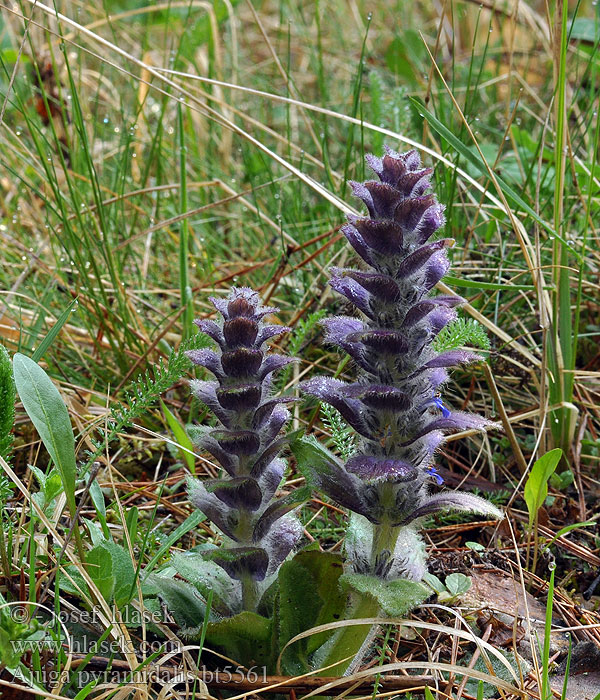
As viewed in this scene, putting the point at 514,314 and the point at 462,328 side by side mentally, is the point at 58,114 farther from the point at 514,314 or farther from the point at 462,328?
the point at 462,328

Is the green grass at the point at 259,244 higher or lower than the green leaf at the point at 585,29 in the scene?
lower

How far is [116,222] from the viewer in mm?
3244

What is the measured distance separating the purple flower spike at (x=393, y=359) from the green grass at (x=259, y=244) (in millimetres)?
465

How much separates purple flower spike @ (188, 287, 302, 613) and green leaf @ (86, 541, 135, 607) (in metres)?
0.22

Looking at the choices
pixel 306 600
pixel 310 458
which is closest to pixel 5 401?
pixel 310 458

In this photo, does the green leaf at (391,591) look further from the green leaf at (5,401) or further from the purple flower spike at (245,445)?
the green leaf at (5,401)

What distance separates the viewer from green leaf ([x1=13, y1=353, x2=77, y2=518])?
1749mm

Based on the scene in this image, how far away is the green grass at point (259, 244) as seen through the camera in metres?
2.37

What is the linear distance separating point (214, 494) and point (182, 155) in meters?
1.74

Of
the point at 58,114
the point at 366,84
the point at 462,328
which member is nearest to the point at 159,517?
the point at 462,328

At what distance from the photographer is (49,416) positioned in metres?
1.80

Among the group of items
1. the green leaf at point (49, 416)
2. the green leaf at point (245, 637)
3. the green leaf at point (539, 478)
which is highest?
the green leaf at point (49, 416)

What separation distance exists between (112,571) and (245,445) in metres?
0.44

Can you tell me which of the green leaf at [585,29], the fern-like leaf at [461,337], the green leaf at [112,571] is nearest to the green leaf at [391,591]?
the green leaf at [112,571]
